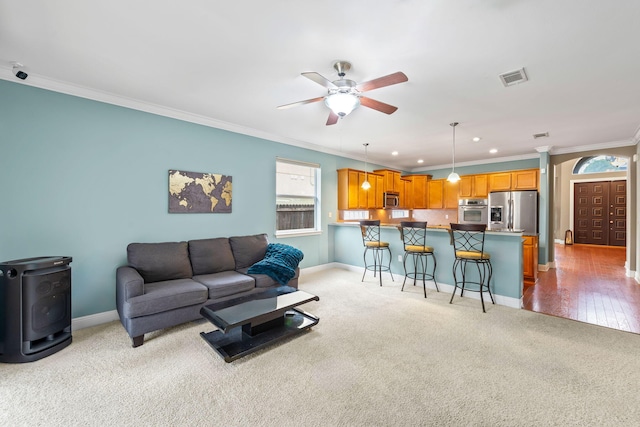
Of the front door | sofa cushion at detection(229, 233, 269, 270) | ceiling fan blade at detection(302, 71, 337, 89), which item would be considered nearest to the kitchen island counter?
sofa cushion at detection(229, 233, 269, 270)

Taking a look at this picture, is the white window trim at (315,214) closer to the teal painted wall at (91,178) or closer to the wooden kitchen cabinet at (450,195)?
the teal painted wall at (91,178)

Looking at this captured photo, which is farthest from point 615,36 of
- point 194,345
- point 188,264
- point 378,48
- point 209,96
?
point 188,264

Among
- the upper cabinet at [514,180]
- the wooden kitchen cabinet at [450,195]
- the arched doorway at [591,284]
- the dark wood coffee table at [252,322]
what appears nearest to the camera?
the dark wood coffee table at [252,322]

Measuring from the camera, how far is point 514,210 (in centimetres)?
601

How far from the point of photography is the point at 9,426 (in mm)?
1660

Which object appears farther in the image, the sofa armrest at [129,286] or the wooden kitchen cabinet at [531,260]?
the wooden kitchen cabinet at [531,260]

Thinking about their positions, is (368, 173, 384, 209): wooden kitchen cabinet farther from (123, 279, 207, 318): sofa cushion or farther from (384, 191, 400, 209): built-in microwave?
(123, 279, 207, 318): sofa cushion

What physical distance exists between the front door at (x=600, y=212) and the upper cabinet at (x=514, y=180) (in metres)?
6.07

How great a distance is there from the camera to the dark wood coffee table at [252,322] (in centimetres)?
237

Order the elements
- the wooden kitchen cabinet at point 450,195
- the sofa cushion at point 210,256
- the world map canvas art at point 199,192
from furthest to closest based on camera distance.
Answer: the wooden kitchen cabinet at point 450,195
the world map canvas art at point 199,192
the sofa cushion at point 210,256

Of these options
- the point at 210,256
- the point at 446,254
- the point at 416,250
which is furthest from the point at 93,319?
the point at 446,254

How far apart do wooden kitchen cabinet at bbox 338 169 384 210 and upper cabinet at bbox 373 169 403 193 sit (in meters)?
0.55

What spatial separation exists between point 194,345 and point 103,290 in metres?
1.43

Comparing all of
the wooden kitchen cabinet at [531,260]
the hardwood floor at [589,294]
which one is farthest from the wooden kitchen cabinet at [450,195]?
the hardwood floor at [589,294]
